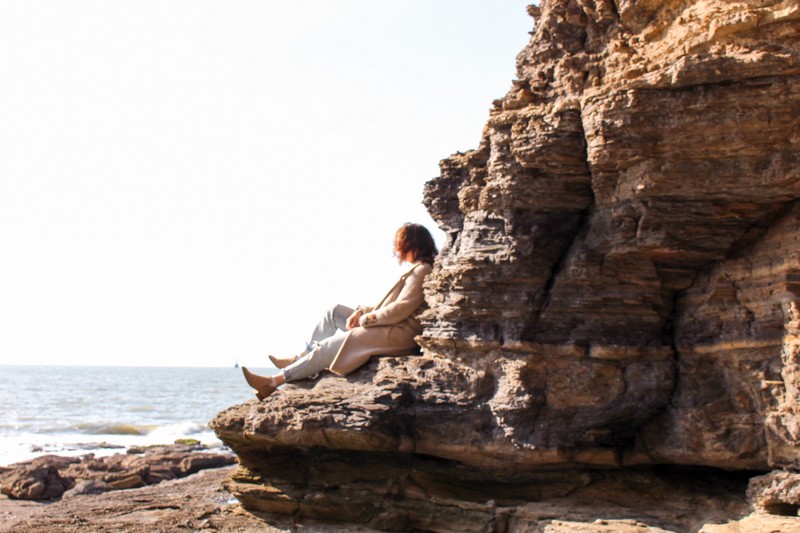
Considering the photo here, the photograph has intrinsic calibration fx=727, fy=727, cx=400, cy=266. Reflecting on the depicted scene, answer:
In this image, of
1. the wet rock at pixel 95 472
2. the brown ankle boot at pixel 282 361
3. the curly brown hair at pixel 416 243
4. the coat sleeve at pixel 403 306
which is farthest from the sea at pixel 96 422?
the curly brown hair at pixel 416 243

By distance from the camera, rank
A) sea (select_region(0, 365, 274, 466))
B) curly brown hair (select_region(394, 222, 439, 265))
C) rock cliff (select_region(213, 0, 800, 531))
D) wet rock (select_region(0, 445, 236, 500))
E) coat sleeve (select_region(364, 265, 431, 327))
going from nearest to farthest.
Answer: rock cliff (select_region(213, 0, 800, 531)) < coat sleeve (select_region(364, 265, 431, 327)) < curly brown hair (select_region(394, 222, 439, 265)) < wet rock (select_region(0, 445, 236, 500)) < sea (select_region(0, 365, 274, 466))

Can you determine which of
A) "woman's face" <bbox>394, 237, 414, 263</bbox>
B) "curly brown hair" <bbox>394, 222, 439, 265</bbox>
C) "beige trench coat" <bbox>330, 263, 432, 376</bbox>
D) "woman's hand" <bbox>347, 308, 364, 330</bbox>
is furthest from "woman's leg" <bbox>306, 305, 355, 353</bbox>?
"curly brown hair" <bbox>394, 222, 439, 265</bbox>

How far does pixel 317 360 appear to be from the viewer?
977cm

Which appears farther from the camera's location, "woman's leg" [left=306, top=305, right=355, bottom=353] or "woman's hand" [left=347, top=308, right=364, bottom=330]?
"woman's leg" [left=306, top=305, right=355, bottom=353]

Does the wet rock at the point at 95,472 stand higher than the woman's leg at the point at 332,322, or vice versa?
the woman's leg at the point at 332,322

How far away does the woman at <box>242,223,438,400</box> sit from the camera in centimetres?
960

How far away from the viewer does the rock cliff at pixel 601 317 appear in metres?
6.82

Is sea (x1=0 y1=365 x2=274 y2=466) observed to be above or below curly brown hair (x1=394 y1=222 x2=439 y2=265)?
below

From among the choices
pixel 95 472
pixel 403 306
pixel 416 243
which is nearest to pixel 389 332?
pixel 403 306

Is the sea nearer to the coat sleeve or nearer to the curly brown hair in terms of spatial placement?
the coat sleeve

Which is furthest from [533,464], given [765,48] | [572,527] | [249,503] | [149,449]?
[149,449]

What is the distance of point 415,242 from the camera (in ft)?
32.8

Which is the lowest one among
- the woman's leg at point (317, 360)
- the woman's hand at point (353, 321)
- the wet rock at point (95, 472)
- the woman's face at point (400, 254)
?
the wet rock at point (95, 472)

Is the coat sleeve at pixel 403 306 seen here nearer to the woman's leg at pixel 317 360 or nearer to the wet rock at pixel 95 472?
the woman's leg at pixel 317 360
